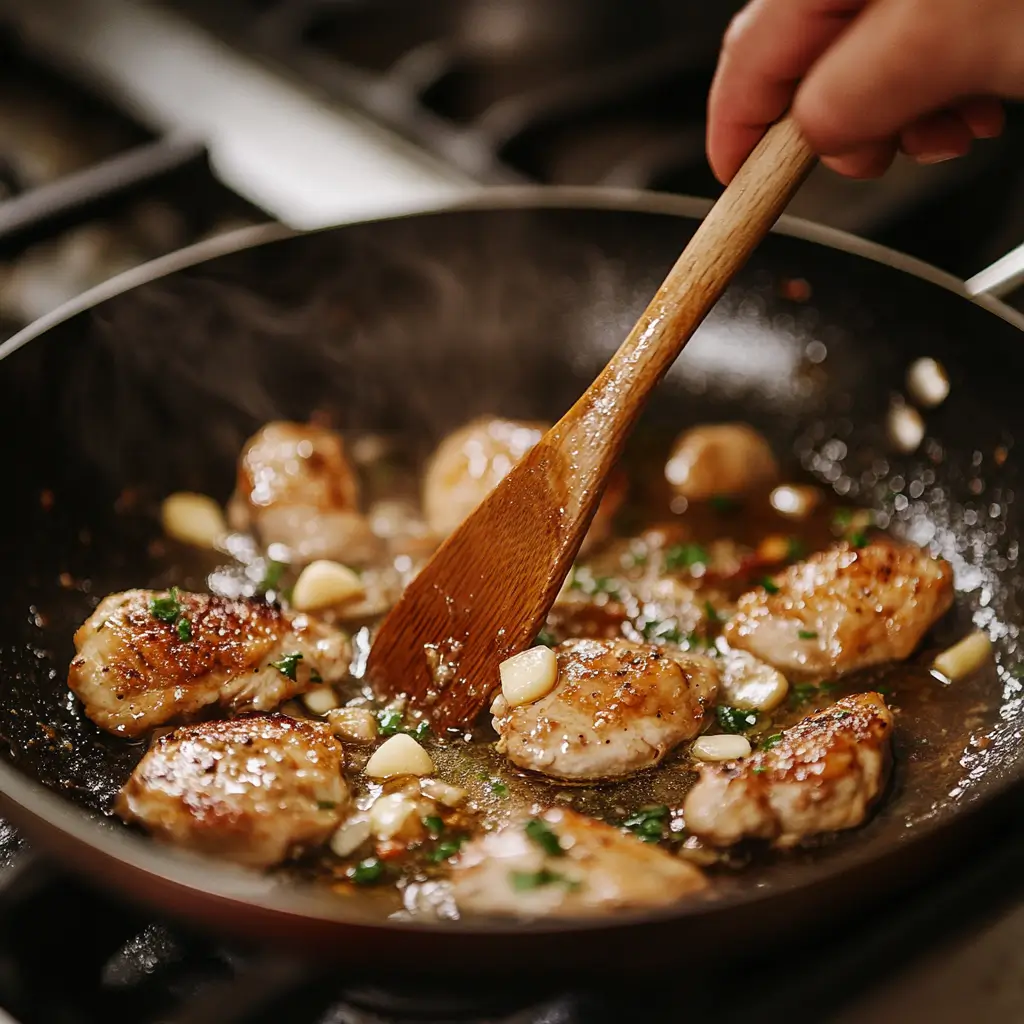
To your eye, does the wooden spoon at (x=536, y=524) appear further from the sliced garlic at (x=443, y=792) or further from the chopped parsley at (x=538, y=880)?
the chopped parsley at (x=538, y=880)

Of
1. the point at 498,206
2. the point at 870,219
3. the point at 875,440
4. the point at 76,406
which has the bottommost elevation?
the point at 76,406

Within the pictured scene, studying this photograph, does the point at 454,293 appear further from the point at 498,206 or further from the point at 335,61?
the point at 335,61

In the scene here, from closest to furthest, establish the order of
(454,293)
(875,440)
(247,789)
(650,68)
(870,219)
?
(247,789)
(875,440)
(454,293)
(870,219)
(650,68)

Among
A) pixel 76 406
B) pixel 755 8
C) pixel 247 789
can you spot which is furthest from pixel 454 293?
pixel 247 789

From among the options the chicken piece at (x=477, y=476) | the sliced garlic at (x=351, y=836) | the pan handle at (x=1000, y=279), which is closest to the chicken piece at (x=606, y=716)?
the sliced garlic at (x=351, y=836)

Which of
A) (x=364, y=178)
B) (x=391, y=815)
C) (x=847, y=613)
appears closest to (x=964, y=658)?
(x=847, y=613)

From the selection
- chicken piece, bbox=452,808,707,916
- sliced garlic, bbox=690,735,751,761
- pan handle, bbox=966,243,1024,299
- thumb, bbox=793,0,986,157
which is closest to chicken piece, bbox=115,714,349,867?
chicken piece, bbox=452,808,707,916
